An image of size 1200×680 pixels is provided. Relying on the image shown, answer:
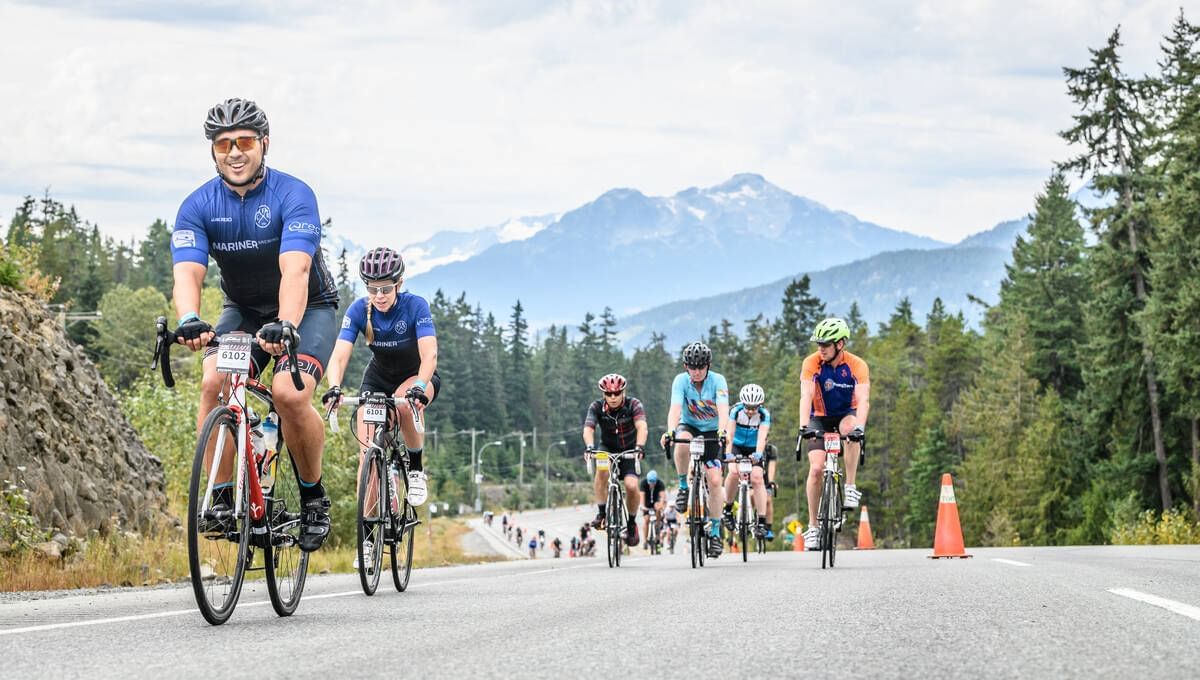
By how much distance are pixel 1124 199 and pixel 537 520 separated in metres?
82.2

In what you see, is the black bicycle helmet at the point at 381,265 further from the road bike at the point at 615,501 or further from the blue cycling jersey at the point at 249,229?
the road bike at the point at 615,501

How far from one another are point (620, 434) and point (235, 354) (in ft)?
30.7

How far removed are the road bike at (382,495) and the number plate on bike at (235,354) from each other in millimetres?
2060

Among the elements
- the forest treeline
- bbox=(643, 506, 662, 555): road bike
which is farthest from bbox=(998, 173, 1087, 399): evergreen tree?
bbox=(643, 506, 662, 555): road bike

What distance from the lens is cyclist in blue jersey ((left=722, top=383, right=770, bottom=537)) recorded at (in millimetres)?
17578

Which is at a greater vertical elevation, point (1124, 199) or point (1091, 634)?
point (1124, 199)

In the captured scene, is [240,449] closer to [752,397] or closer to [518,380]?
[752,397]

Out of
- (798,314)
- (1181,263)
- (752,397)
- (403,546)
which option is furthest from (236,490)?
(798,314)

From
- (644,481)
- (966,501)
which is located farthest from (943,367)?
(644,481)

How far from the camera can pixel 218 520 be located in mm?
6664

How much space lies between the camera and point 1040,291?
68875 mm

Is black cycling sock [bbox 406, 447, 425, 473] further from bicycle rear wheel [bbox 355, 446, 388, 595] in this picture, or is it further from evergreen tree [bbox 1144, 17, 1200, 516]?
evergreen tree [bbox 1144, 17, 1200, 516]

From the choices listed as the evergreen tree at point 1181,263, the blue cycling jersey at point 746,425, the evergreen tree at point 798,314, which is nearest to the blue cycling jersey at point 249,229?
the blue cycling jersey at point 746,425

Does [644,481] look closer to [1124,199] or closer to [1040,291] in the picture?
[1124,199]
